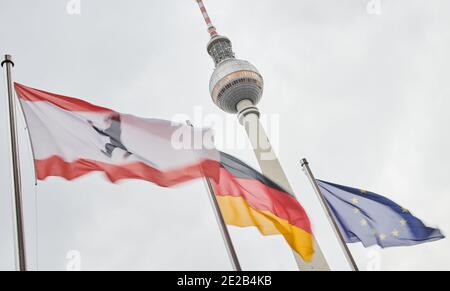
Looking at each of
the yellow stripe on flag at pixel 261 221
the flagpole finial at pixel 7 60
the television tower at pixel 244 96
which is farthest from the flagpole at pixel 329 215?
the television tower at pixel 244 96

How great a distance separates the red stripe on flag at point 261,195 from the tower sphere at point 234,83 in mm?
60923

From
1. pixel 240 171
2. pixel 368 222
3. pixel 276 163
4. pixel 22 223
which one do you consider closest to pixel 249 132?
pixel 276 163

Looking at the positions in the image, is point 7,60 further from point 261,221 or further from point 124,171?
point 261,221

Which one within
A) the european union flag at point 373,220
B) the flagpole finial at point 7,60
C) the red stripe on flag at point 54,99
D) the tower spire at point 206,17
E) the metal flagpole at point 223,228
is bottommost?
the metal flagpole at point 223,228

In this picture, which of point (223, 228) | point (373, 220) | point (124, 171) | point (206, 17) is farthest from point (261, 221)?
point (206, 17)

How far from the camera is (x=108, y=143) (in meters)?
12.8

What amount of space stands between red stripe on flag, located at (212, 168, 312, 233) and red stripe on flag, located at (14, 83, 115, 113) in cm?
425

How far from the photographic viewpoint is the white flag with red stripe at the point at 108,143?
477 inches

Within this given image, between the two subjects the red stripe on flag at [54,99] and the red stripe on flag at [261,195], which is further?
the red stripe on flag at [261,195]

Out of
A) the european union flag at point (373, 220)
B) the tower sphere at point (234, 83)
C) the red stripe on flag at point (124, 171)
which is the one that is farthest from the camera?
the tower sphere at point (234, 83)

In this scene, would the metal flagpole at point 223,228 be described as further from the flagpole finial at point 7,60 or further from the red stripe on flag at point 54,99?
the flagpole finial at point 7,60

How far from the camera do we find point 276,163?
2744 inches

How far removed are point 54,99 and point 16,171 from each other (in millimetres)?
3235
